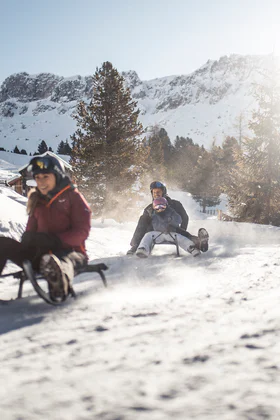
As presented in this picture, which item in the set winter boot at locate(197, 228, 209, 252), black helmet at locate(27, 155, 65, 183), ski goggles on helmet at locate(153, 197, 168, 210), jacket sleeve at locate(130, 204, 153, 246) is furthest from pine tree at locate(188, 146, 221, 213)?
black helmet at locate(27, 155, 65, 183)

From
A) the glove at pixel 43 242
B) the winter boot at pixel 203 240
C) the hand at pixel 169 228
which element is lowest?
the winter boot at pixel 203 240

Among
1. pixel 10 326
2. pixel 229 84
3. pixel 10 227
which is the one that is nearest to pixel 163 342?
pixel 10 326

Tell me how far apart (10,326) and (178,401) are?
5.65ft

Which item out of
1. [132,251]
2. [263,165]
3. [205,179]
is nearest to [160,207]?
[132,251]

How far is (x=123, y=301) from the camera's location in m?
3.35

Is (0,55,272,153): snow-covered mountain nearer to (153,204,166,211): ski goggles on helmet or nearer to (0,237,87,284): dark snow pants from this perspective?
(153,204,166,211): ski goggles on helmet

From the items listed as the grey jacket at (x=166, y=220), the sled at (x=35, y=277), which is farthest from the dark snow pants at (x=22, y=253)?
the grey jacket at (x=166, y=220)

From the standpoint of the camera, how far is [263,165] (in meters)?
17.0

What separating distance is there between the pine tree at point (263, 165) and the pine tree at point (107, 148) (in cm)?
695

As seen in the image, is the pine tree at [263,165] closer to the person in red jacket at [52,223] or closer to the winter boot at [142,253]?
the winter boot at [142,253]

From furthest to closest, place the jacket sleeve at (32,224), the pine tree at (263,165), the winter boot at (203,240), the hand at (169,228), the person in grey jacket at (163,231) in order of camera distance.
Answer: the pine tree at (263,165)
the hand at (169,228)
the winter boot at (203,240)
the person in grey jacket at (163,231)
the jacket sleeve at (32,224)

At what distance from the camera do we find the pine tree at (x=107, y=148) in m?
18.9

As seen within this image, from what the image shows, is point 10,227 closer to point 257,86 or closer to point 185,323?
point 185,323

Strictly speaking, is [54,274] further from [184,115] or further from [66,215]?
[184,115]
